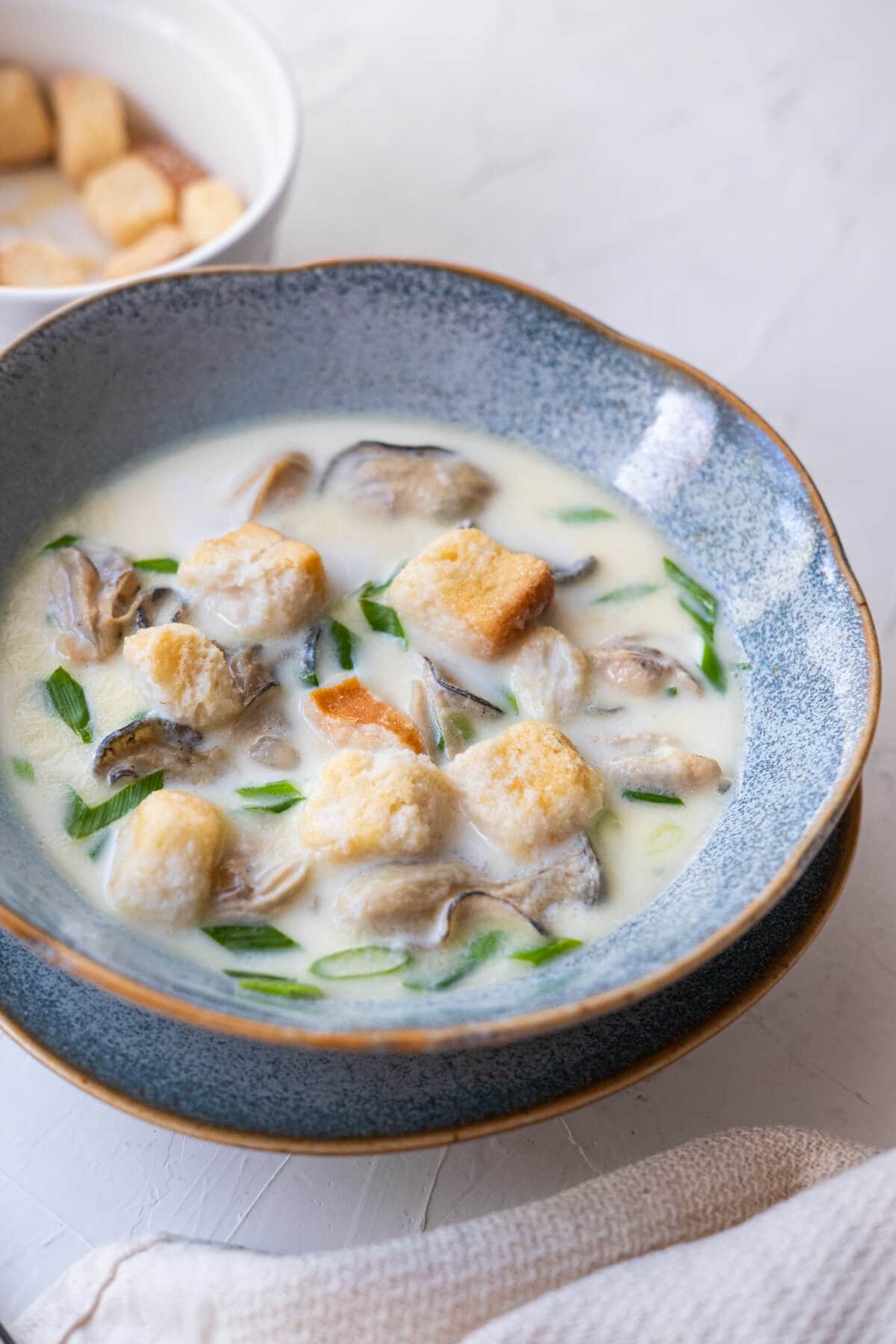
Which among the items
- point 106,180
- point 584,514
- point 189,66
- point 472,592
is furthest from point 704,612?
point 189,66

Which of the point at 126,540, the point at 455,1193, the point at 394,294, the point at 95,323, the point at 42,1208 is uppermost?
the point at 394,294

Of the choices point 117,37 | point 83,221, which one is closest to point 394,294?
point 83,221

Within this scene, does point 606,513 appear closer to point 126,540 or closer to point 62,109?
point 126,540

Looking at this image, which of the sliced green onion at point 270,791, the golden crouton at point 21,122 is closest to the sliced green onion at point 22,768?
the sliced green onion at point 270,791

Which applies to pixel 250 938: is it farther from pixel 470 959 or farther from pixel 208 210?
pixel 208 210

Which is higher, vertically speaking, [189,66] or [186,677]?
[189,66]

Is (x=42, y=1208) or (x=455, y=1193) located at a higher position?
(x=455, y=1193)

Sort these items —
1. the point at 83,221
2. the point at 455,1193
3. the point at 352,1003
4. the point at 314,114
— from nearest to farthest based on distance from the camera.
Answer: the point at 352,1003
the point at 455,1193
the point at 83,221
the point at 314,114
